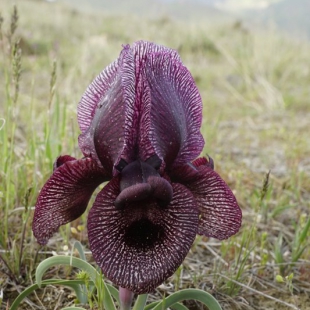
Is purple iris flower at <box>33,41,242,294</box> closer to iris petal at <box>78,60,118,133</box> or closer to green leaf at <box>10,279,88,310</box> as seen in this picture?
iris petal at <box>78,60,118,133</box>

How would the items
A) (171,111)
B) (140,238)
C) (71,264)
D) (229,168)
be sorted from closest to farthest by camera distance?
(140,238)
(171,111)
(71,264)
(229,168)

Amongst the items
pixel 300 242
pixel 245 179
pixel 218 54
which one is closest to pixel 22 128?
pixel 245 179

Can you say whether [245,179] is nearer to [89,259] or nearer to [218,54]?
[89,259]

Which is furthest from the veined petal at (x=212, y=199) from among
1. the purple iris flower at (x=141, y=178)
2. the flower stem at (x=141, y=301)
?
the flower stem at (x=141, y=301)

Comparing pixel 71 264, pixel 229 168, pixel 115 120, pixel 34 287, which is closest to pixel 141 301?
pixel 71 264

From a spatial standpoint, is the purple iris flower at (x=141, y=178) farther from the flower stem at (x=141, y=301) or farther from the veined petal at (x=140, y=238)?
the flower stem at (x=141, y=301)

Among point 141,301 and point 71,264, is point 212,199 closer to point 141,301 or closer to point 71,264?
point 141,301

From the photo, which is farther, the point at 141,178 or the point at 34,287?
the point at 34,287
